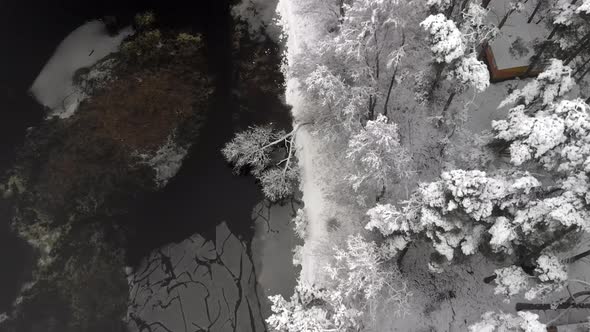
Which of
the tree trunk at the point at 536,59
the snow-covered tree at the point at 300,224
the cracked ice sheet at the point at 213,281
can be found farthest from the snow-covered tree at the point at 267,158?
the tree trunk at the point at 536,59

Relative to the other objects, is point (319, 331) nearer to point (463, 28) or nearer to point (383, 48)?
point (383, 48)

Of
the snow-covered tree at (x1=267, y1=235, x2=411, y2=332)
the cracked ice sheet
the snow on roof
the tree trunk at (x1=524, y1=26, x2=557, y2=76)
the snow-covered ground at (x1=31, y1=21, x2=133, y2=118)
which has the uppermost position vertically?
the snow-covered ground at (x1=31, y1=21, x2=133, y2=118)

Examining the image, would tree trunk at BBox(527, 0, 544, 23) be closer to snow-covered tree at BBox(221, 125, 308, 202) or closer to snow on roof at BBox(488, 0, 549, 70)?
snow on roof at BBox(488, 0, 549, 70)

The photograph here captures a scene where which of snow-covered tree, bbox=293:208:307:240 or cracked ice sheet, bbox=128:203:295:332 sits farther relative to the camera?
snow-covered tree, bbox=293:208:307:240

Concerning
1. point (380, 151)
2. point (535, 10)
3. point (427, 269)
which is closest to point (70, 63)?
point (380, 151)

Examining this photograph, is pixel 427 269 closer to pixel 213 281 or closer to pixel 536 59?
pixel 213 281

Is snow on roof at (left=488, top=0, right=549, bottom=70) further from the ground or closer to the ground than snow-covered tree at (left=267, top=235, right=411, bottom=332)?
further from the ground

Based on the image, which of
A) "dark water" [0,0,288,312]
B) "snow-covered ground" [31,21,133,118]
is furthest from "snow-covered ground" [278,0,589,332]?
"snow-covered ground" [31,21,133,118]

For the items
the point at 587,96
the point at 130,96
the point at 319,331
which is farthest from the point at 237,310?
the point at 587,96
